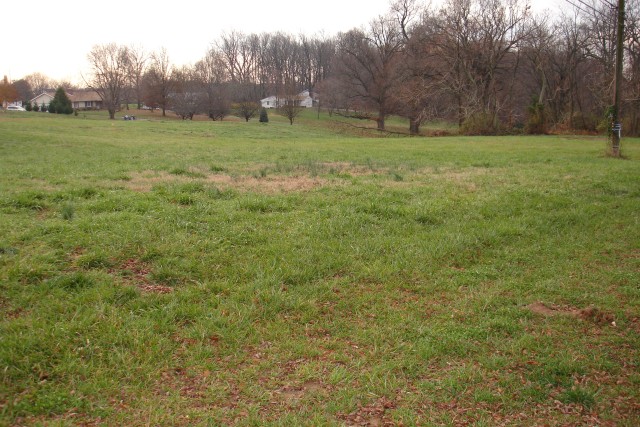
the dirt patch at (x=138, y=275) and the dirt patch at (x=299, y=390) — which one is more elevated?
the dirt patch at (x=138, y=275)

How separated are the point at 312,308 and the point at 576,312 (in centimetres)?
276

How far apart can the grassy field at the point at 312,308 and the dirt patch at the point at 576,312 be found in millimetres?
21

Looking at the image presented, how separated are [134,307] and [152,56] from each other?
77.2 metres

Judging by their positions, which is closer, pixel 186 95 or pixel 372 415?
pixel 372 415

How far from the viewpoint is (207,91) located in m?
66.2

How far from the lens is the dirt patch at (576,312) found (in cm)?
492

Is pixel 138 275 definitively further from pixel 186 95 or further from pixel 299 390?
pixel 186 95

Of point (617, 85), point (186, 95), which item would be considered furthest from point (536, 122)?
point (186, 95)

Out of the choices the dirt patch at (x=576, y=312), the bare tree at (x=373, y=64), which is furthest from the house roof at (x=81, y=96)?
the dirt patch at (x=576, y=312)

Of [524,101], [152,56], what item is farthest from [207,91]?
[524,101]

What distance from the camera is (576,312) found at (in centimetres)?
510

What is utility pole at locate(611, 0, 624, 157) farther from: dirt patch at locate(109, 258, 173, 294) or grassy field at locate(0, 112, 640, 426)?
dirt patch at locate(109, 258, 173, 294)

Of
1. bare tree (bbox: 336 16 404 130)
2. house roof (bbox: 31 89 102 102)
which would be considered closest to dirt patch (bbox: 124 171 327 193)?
bare tree (bbox: 336 16 404 130)

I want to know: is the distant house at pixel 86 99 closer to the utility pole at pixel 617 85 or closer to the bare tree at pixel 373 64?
the bare tree at pixel 373 64
